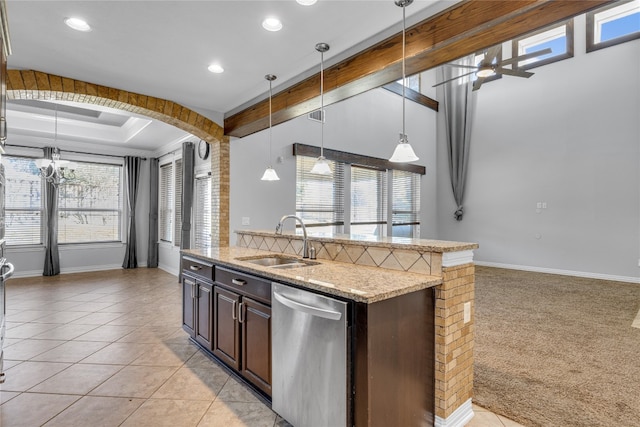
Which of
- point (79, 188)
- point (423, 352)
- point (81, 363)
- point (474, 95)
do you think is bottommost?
point (81, 363)

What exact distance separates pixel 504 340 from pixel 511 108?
5866 mm

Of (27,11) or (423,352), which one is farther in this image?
(27,11)

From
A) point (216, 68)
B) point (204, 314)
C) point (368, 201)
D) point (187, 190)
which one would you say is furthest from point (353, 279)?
point (368, 201)

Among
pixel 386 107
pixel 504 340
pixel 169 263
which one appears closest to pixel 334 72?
pixel 504 340

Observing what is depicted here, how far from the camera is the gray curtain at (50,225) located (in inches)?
251

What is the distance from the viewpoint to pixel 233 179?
505 centimetres

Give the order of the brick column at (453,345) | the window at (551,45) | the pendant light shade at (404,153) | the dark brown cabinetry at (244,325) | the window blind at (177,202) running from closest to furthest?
the brick column at (453,345), the dark brown cabinetry at (244,325), the pendant light shade at (404,153), the window at (551,45), the window blind at (177,202)

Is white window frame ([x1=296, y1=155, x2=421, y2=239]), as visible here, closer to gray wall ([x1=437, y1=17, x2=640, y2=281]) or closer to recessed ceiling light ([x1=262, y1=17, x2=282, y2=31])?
gray wall ([x1=437, y1=17, x2=640, y2=281])

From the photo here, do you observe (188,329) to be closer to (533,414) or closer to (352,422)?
(352,422)

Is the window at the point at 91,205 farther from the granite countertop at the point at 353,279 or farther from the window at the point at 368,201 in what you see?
the granite countertop at the point at 353,279

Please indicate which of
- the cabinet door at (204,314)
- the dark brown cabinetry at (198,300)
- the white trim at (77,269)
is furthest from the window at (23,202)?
the cabinet door at (204,314)

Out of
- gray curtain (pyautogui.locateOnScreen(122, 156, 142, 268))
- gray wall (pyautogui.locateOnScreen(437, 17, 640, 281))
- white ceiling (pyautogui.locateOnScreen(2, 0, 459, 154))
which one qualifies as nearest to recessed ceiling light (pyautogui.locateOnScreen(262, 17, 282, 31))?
white ceiling (pyautogui.locateOnScreen(2, 0, 459, 154))

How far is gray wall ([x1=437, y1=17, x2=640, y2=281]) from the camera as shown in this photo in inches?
232

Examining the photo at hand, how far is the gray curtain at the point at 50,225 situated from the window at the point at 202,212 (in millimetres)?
2884
